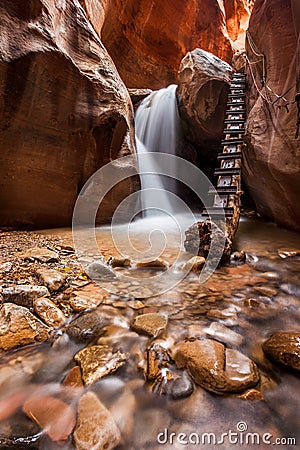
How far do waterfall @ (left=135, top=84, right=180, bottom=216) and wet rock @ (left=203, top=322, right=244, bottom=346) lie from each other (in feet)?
18.7

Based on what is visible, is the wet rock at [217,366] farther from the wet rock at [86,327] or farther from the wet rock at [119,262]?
the wet rock at [119,262]

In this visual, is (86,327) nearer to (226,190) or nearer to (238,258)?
(238,258)

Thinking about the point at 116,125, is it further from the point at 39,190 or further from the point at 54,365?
the point at 54,365

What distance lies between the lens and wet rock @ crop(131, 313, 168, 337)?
1683 millimetres

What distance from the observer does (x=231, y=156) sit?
4.67m

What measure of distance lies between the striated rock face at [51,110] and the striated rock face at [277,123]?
3084 mm

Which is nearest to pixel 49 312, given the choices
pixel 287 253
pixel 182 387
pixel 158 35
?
pixel 182 387

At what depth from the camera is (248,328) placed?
5.75 ft

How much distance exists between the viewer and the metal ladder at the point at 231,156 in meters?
3.81

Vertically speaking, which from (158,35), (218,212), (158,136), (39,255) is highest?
(158,35)

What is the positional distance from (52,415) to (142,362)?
55cm

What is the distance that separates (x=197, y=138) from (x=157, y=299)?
7.55 meters

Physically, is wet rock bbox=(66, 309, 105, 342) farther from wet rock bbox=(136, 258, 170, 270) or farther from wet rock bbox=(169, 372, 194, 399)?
wet rock bbox=(136, 258, 170, 270)

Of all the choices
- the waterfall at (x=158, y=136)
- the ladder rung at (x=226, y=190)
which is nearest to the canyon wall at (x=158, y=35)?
the waterfall at (x=158, y=136)
